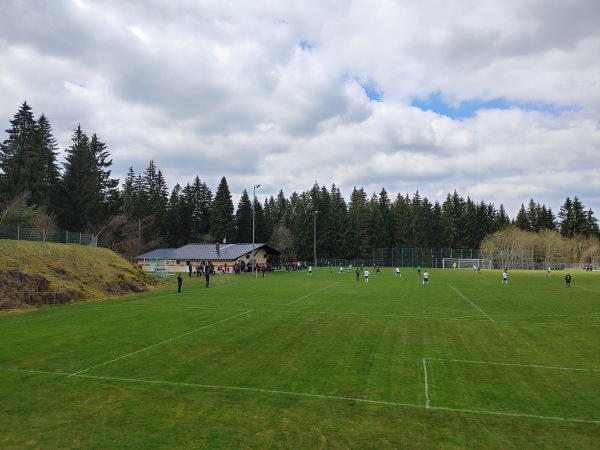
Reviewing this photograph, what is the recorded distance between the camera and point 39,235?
34906mm

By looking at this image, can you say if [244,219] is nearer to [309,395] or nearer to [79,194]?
[79,194]

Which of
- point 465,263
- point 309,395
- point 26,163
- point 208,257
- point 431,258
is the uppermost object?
point 26,163

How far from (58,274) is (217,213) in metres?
66.5

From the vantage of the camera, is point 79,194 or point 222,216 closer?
point 79,194

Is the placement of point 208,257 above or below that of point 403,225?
below

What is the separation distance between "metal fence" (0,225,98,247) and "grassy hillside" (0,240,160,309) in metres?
1.66

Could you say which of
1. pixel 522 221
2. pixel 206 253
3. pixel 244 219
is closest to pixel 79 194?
pixel 206 253

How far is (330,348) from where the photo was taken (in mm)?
14438

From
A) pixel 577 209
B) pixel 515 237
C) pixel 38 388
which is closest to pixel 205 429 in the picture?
pixel 38 388

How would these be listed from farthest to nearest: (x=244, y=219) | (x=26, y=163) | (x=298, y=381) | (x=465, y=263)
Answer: (x=244, y=219), (x=465, y=263), (x=26, y=163), (x=298, y=381)

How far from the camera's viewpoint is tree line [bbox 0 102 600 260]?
6112cm

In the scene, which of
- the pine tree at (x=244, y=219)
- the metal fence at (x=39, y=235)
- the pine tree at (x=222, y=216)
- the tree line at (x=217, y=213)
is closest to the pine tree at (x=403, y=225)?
the tree line at (x=217, y=213)

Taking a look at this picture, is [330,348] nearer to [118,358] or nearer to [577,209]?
[118,358]

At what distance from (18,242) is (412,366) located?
99.9 feet
